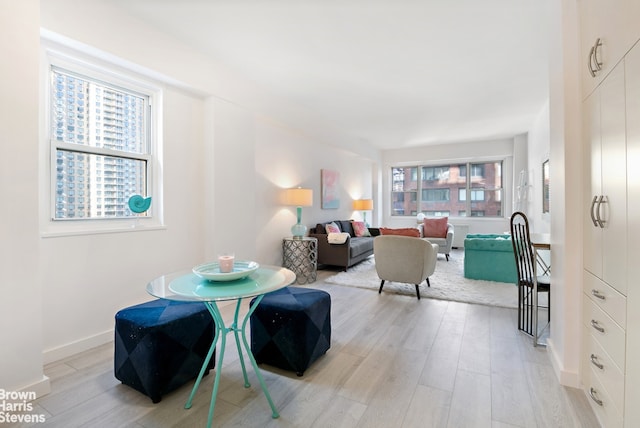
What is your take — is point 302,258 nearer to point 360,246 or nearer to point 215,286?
point 360,246

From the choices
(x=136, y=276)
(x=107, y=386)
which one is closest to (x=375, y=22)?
(x=136, y=276)

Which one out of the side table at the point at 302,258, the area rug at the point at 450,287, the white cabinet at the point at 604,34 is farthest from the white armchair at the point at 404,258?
the white cabinet at the point at 604,34

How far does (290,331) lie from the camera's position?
1.99 metres

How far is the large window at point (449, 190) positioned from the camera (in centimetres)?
756

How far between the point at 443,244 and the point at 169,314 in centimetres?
542

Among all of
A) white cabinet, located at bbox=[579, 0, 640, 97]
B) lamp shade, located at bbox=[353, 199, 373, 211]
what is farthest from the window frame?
lamp shade, located at bbox=[353, 199, 373, 211]

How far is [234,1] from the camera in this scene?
2.34 m

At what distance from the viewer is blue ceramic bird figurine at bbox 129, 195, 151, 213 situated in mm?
2627

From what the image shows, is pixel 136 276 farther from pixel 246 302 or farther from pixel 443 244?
pixel 443 244

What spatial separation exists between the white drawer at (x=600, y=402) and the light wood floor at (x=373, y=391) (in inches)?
2.3

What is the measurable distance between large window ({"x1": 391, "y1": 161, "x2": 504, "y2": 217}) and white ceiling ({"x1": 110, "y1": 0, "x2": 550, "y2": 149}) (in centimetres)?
283

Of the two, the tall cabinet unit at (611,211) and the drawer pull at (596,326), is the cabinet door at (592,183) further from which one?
the drawer pull at (596,326)

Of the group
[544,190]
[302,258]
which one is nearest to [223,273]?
[302,258]

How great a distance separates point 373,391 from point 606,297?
134cm
